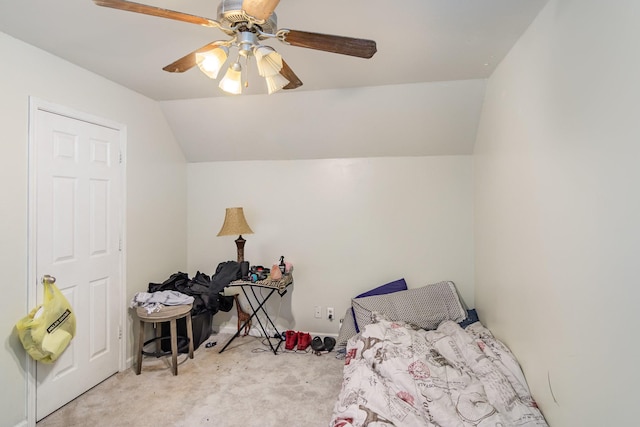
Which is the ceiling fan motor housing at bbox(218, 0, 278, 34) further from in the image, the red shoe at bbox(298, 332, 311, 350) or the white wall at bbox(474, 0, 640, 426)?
the red shoe at bbox(298, 332, 311, 350)

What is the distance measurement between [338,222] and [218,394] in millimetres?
1828

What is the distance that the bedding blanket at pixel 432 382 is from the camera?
1642 millimetres

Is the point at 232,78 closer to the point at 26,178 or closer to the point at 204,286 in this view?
the point at 26,178

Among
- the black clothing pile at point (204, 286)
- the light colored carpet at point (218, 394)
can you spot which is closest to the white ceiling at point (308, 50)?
the black clothing pile at point (204, 286)

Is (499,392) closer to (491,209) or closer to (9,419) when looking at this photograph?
(491,209)

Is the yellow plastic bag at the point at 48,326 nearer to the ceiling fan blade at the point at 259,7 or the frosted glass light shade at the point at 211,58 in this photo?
Answer: the frosted glass light shade at the point at 211,58

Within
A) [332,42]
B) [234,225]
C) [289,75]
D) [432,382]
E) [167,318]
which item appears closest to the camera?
[332,42]

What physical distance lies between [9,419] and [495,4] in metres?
3.48

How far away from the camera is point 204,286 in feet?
9.91

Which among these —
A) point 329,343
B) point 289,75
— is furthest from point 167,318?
point 289,75

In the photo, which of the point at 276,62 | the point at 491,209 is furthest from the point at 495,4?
the point at 491,209

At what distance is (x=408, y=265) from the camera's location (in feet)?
10.4

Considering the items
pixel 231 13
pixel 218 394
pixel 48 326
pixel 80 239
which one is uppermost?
pixel 231 13

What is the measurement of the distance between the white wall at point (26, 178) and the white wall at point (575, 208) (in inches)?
117
